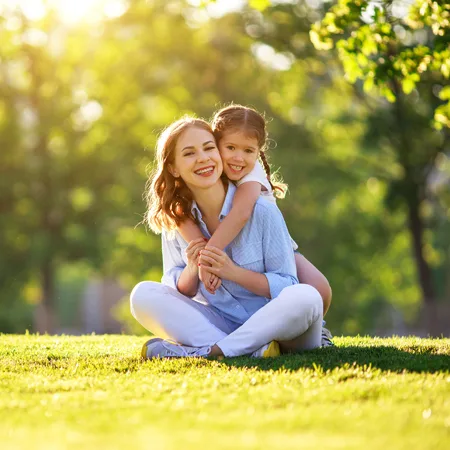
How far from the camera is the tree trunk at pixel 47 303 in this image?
76.4 feet

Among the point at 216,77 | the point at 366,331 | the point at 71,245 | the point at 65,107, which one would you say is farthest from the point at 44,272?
the point at 366,331

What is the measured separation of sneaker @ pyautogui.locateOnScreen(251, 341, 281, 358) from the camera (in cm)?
572

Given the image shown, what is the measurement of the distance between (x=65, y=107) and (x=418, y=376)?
20.0 meters

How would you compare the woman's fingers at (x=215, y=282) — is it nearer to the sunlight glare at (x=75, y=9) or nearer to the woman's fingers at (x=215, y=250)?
the woman's fingers at (x=215, y=250)

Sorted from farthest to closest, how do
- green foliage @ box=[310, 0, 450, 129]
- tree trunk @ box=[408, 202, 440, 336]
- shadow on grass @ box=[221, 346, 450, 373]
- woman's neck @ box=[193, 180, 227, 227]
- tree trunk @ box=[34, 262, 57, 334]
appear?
tree trunk @ box=[34, 262, 57, 334], tree trunk @ box=[408, 202, 440, 336], green foliage @ box=[310, 0, 450, 129], woman's neck @ box=[193, 180, 227, 227], shadow on grass @ box=[221, 346, 450, 373]

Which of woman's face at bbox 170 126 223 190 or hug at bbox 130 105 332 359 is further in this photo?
woman's face at bbox 170 126 223 190

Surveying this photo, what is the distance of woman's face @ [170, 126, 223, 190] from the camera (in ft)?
20.2

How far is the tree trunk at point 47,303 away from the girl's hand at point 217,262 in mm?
17797

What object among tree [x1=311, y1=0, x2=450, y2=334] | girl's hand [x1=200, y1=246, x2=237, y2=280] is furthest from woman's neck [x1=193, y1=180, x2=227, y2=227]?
tree [x1=311, y1=0, x2=450, y2=334]

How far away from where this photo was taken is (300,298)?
5.66m

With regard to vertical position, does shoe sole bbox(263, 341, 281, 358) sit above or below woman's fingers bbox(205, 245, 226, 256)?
below

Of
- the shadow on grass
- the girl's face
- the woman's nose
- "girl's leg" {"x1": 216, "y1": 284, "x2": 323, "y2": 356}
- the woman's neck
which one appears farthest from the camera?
the girl's face

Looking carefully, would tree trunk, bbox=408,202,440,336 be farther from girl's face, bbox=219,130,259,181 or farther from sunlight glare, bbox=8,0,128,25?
girl's face, bbox=219,130,259,181

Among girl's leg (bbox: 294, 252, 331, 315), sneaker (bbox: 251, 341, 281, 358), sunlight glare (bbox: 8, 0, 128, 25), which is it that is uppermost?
sunlight glare (bbox: 8, 0, 128, 25)
